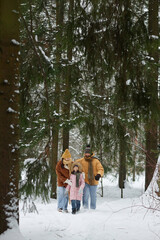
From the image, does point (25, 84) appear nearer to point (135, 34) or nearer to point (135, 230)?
point (135, 34)

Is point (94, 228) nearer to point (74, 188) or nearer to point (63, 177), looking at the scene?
point (74, 188)

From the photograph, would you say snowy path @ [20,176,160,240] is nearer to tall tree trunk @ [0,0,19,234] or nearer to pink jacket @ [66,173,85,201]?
tall tree trunk @ [0,0,19,234]

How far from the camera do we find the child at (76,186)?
7.17 m

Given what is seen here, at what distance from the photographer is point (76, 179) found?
24.0 feet

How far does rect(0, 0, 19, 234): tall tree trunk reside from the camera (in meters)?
3.65

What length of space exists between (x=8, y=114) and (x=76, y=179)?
13.4 ft

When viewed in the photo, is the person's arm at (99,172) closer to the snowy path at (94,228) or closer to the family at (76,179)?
the family at (76,179)

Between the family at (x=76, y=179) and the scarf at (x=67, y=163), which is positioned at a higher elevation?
the scarf at (x=67, y=163)

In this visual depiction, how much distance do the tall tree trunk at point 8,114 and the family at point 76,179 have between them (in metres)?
3.61

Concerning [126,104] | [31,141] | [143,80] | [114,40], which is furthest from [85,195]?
[114,40]

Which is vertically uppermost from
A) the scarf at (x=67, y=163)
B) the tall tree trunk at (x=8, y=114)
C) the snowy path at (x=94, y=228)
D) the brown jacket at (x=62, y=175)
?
the tall tree trunk at (x=8, y=114)

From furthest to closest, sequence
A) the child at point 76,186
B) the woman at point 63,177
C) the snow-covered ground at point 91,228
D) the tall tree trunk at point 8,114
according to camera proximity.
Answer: the woman at point 63,177 → the child at point 76,186 → the snow-covered ground at point 91,228 → the tall tree trunk at point 8,114

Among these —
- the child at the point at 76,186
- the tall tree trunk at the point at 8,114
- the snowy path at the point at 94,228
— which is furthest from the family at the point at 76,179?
the tall tree trunk at the point at 8,114

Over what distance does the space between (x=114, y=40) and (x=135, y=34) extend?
424 millimetres
